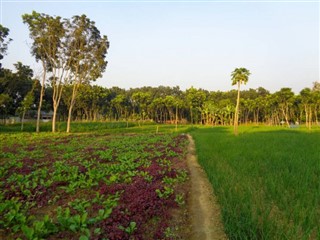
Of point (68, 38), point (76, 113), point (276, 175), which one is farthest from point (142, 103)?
point (276, 175)

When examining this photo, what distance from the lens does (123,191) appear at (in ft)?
19.7

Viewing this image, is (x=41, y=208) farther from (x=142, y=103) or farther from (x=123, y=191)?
(x=142, y=103)

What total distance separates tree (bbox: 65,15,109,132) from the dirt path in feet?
90.8

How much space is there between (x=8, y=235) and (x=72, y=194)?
2000mm

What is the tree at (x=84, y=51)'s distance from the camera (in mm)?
31938

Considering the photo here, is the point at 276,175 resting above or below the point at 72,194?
above

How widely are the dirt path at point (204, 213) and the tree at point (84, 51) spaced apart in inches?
1089

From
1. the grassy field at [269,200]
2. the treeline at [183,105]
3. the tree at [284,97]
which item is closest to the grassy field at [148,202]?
the grassy field at [269,200]

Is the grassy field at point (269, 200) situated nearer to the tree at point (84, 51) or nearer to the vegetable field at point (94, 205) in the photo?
the vegetable field at point (94, 205)

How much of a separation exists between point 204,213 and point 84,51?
105 feet

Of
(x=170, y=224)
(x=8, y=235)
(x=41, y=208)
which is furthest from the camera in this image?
(x=41, y=208)

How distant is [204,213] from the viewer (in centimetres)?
522

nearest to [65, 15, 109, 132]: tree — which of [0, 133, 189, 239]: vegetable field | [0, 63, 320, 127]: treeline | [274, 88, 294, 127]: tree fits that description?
[0, 63, 320, 127]: treeline

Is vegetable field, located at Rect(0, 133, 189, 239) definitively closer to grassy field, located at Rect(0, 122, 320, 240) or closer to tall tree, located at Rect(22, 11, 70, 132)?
grassy field, located at Rect(0, 122, 320, 240)
